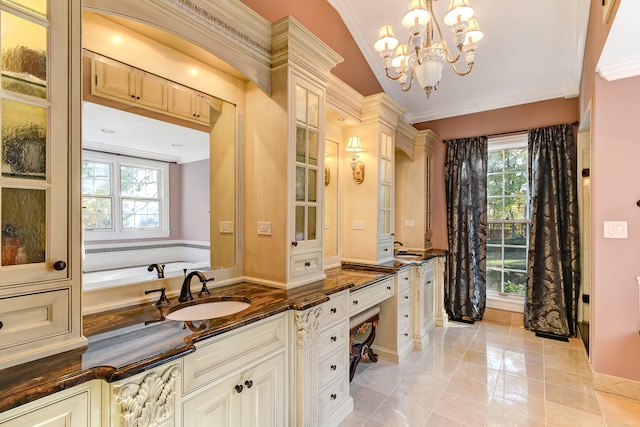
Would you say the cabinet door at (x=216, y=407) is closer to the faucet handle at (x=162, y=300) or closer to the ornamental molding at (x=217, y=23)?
the faucet handle at (x=162, y=300)

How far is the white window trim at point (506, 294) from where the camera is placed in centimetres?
385

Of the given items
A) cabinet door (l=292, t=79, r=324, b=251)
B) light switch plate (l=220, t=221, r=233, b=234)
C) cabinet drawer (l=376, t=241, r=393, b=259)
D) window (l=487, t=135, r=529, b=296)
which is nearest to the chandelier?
cabinet door (l=292, t=79, r=324, b=251)

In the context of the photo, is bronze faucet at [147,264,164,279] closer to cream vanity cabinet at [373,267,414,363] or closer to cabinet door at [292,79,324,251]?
cabinet door at [292,79,324,251]

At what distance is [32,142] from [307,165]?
1.45 metres

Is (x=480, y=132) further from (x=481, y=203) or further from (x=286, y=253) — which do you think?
(x=286, y=253)

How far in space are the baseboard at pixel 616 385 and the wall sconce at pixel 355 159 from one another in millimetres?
2525

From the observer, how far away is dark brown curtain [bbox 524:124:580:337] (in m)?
3.41

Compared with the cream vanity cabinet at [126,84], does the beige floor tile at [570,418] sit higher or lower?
lower

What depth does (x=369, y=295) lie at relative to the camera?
244 cm

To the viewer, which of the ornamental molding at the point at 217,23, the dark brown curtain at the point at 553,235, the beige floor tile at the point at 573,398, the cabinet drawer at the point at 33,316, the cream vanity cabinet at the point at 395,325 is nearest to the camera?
the cabinet drawer at the point at 33,316

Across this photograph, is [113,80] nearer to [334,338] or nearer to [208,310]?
[208,310]

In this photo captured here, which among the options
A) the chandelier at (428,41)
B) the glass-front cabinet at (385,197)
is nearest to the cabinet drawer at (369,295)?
the glass-front cabinet at (385,197)

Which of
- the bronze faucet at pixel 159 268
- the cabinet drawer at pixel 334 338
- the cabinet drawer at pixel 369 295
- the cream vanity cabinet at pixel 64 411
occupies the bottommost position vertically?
the cabinet drawer at pixel 334 338

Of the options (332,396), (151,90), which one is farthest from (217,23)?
(332,396)
